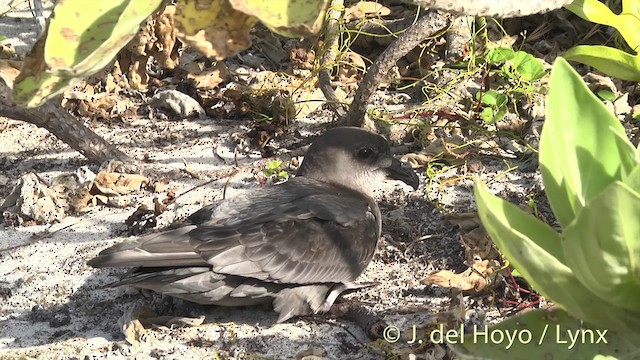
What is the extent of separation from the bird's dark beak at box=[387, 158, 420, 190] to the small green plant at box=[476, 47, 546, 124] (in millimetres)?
638

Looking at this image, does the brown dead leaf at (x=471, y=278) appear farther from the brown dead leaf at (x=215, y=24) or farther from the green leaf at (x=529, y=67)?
the brown dead leaf at (x=215, y=24)

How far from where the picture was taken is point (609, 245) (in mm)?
1851

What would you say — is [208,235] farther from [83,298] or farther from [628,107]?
[628,107]

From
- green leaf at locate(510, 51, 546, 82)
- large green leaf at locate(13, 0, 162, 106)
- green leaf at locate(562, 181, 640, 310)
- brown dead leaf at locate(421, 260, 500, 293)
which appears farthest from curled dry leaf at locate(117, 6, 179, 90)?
green leaf at locate(562, 181, 640, 310)

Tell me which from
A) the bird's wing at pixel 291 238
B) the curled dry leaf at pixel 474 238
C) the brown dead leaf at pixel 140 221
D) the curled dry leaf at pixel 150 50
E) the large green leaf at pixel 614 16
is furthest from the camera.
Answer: the curled dry leaf at pixel 150 50

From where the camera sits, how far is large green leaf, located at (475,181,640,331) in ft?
6.18

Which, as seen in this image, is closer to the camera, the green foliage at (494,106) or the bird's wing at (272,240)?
the bird's wing at (272,240)

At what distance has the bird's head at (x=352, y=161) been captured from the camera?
443 cm

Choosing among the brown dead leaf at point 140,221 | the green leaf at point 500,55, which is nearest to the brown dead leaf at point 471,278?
the brown dead leaf at point 140,221

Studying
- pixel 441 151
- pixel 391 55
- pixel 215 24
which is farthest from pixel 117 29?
pixel 441 151

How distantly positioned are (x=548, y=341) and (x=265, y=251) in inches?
70.5

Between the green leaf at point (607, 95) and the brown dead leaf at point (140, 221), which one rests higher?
the green leaf at point (607, 95)

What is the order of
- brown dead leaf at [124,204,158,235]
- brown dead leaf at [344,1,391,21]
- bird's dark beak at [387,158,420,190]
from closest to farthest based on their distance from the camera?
1. brown dead leaf at [124,204,158,235]
2. bird's dark beak at [387,158,420,190]
3. brown dead leaf at [344,1,391,21]

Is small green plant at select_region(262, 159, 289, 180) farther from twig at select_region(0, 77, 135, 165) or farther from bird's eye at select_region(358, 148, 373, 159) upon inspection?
twig at select_region(0, 77, 135, 165)
